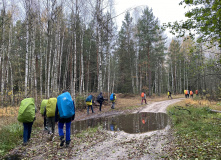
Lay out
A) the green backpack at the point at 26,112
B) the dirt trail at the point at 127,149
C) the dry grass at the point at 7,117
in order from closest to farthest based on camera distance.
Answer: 1. the dirt trail at the point at 127,149
2. the green backpack at the point at 26,112
3. the dry grass at the point at 7,117

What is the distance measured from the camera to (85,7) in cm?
1355

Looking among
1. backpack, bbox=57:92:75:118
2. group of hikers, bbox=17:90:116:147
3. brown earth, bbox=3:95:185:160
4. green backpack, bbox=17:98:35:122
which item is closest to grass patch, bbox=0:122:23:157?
brown earth, bbox=3:95:185:160

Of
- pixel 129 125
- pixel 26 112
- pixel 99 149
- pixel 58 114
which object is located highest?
pixel 26 112

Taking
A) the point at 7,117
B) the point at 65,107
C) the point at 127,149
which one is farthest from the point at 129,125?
the point at 7,117

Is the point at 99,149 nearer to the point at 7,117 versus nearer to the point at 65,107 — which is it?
the point at 65,107

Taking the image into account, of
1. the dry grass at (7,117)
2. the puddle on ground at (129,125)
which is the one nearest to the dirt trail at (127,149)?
the puddle on ground at (129,125)

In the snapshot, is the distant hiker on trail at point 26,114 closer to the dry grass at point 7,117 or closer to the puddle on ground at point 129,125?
the puddle on ground at point 129,125

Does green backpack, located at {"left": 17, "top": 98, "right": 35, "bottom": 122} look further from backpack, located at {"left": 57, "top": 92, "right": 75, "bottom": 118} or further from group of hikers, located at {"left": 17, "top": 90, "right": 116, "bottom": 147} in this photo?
backpack, located at {"left": 57, "top": 92, "right": 75, "bottom": 118}

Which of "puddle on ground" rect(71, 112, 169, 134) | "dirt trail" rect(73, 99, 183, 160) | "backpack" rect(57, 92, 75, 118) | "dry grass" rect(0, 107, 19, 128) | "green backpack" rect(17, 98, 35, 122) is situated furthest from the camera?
"dry grass" rect(0, 107, 19, 128)

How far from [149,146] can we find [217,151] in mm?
1788

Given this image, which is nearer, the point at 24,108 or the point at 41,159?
the point at 41,159

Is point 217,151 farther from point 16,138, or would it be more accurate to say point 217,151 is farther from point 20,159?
point 16,138

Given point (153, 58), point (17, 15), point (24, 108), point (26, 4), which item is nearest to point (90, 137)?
point (24, 108)

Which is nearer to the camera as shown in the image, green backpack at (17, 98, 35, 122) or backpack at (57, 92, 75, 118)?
backpack at (57, 92, 75, 118)
